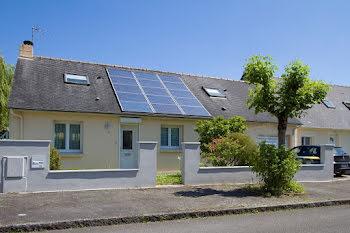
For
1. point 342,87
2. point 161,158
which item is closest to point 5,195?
point 161,158

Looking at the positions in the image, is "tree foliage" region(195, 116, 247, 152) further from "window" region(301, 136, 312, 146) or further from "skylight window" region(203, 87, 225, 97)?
"window" region(301, 136, 312, 146)

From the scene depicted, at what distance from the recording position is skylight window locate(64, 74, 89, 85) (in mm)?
15095

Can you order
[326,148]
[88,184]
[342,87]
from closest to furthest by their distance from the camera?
[88,184] < [326,148] < [342,87]

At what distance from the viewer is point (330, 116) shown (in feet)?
71.5

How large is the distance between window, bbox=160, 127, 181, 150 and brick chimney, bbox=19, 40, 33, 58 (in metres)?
7.39

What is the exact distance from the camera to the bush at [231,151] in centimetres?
1209

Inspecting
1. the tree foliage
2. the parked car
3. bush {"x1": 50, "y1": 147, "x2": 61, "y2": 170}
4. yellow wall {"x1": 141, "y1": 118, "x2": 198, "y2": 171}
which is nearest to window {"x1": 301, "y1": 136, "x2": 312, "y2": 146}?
the parked car

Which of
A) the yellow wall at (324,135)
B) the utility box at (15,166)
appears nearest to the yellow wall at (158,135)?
the utility box at (15,166)

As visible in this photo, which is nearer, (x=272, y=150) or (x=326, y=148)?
(x=272, y=150)

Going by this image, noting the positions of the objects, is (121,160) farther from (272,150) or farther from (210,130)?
(272,150)

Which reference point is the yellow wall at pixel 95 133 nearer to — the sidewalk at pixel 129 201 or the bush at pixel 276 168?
the sidewalk at pixel 129 201

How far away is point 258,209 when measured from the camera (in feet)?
27.2

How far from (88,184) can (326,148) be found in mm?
9535

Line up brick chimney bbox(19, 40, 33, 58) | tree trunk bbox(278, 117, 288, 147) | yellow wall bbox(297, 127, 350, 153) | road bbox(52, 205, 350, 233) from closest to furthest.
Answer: road bbox(52, 205, 350, 233)
tree trunk bbox(278, 117, 288, 147)
brick chimney bbox(19, 40, 33, 58)
yellow wall bbox(297, 127, 350, 153)
